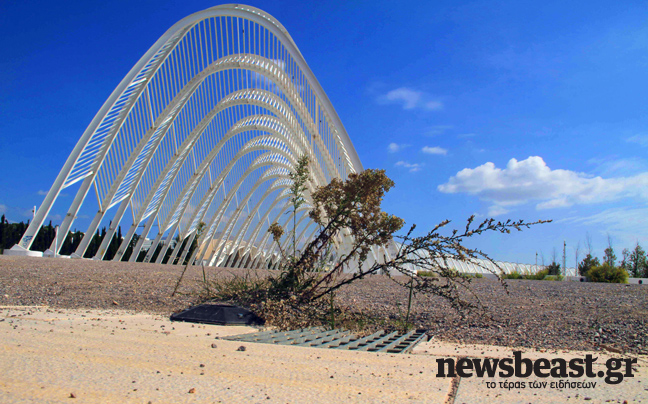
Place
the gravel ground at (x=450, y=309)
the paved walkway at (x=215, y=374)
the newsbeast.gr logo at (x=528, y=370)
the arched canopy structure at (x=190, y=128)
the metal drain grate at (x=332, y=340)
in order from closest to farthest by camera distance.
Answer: the paved walkway at (x=215, y=374) < the newsbeast.gr logo at (x=528, y=370) < the metal drain grate at (x=332, y=340) < the gravel ground at (x=450, y=309) < the arched canopy structure at (x=190, y=128)

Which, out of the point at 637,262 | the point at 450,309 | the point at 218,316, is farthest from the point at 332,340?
the point at 637,262

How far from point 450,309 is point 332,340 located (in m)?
3.39

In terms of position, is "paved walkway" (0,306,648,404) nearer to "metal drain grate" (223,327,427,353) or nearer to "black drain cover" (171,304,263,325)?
"metal drain grate" (223,327,427,353)

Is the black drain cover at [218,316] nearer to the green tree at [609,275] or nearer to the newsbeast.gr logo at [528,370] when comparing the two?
the newsbeast.gr logo at [528,370]

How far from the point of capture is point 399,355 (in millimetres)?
4074

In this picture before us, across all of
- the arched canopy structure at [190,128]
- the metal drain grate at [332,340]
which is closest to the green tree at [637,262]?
the arched canopy structure at [190,128]

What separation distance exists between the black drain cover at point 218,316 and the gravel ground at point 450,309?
101 cm

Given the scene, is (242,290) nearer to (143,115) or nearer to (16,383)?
(16,383)

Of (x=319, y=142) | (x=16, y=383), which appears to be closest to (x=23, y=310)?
(x=16, y=383)

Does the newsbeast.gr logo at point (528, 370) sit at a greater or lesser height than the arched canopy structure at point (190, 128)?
lesser

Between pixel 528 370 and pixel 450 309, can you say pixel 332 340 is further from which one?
pixel 450 309

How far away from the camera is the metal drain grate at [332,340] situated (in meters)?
4.46

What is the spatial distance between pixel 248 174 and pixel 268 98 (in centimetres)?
1198

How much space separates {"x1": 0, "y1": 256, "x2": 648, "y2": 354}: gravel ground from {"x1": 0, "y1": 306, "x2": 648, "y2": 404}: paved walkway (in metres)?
1.34
